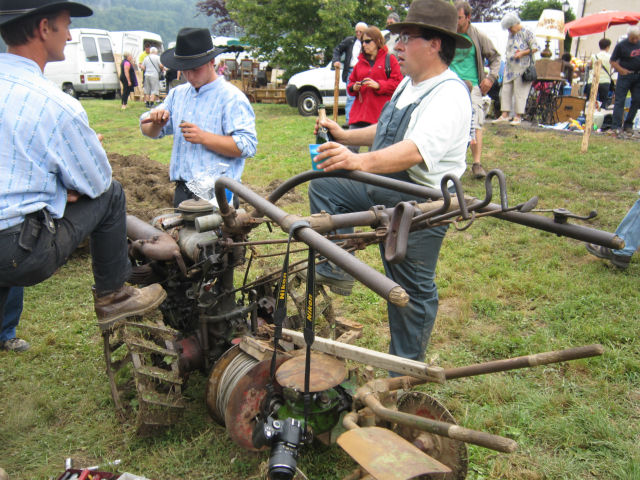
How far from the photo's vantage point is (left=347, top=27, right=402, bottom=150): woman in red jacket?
6617 millimetres

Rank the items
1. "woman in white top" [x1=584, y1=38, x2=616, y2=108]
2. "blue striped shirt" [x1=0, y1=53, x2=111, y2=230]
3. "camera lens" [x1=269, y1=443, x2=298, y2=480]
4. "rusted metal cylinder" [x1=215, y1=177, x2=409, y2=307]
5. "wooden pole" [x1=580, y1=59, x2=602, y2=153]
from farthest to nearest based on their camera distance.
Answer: "woman in white top" [x1=584, y1=38, x2=616, y2=108], "wooden pole" [x1=580, y1=59, x2=602, y2=153], "blue striped shirt" [x1=0, y1=53, x2=111, y2=230], "camera lens" [x1=269, y1=443, x2=298, y2=480], "rusted metal cylinder" [x1=215, y1=177, x2=409, y2=307]

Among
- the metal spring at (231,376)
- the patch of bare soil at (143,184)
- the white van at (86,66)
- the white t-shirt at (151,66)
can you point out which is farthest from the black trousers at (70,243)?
the white van at (86,66)

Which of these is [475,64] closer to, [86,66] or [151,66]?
[151,66]

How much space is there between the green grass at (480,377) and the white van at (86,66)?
20.5 meters

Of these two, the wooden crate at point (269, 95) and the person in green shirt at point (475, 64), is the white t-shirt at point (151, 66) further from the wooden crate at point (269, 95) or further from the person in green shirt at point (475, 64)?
the person in green shirt at point (475, 64)

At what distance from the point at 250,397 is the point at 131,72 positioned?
19707 mm

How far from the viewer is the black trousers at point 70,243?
2.38 m

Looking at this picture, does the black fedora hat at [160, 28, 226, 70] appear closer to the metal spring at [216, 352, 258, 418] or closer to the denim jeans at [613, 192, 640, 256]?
the metal spring at [216, 352, 258, 418]

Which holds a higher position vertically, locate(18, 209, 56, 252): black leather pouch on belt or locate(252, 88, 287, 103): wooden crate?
locate(18, 209, 56, 252): black leather pouch on belt

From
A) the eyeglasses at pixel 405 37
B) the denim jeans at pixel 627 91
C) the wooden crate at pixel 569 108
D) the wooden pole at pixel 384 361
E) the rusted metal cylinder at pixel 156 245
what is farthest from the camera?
the wooden crate at pixel 569 108

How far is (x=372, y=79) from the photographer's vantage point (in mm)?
6684

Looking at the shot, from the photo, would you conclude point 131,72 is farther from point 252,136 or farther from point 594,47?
point 594,47

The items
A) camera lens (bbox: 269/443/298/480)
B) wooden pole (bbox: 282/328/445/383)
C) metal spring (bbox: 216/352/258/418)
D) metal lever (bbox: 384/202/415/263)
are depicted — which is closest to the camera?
metal lever (bbox: 384/202/415/263)

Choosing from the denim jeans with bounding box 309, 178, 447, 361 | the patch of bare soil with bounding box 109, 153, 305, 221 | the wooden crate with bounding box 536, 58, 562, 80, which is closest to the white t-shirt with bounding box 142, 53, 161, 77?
the patch of bare soil with bounding box 109, 153, 305, 221
